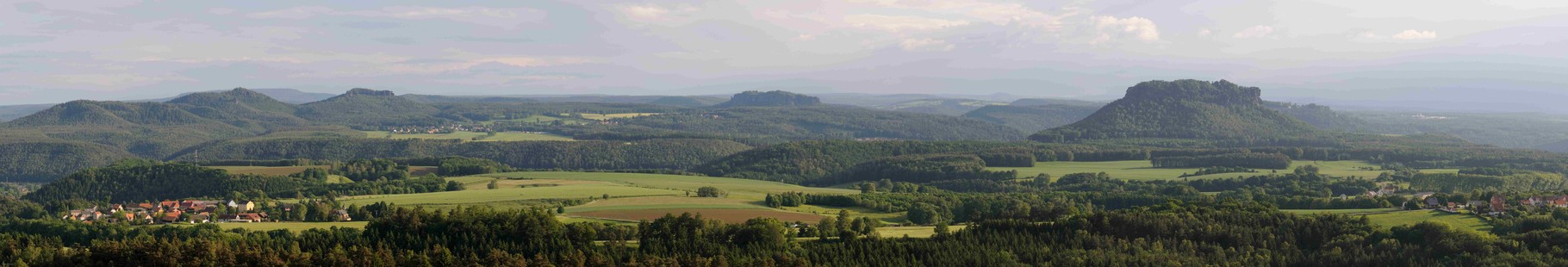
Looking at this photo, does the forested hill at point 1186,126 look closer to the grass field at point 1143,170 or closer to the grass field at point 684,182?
the grass field at point 1143,170

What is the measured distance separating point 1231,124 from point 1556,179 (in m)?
76.6

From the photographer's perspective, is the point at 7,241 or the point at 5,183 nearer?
the point at 7,241

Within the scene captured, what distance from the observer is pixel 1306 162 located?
139 metres

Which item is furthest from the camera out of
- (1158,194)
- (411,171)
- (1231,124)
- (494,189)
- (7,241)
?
(1231,124)

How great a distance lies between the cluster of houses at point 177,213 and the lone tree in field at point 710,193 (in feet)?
89.4

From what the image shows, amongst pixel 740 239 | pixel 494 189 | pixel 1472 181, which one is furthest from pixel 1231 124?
pixel 740 239

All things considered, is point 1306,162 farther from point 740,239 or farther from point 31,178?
point 31,178

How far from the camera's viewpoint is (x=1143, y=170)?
443 ft

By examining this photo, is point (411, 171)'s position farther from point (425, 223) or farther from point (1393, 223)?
point (1393, 223)

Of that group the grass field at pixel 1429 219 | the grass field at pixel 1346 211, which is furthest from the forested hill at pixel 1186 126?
the grass field at pixel 1429 219

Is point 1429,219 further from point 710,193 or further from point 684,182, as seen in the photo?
point 684,182

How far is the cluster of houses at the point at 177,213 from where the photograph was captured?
92312mm

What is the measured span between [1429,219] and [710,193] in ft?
178

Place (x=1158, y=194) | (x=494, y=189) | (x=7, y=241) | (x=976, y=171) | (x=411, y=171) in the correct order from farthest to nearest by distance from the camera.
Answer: (x=411, y=171)
(x=976, y=171)
(x=494, y=189)
(x=1158, y=194)
(x=7, y=241)
